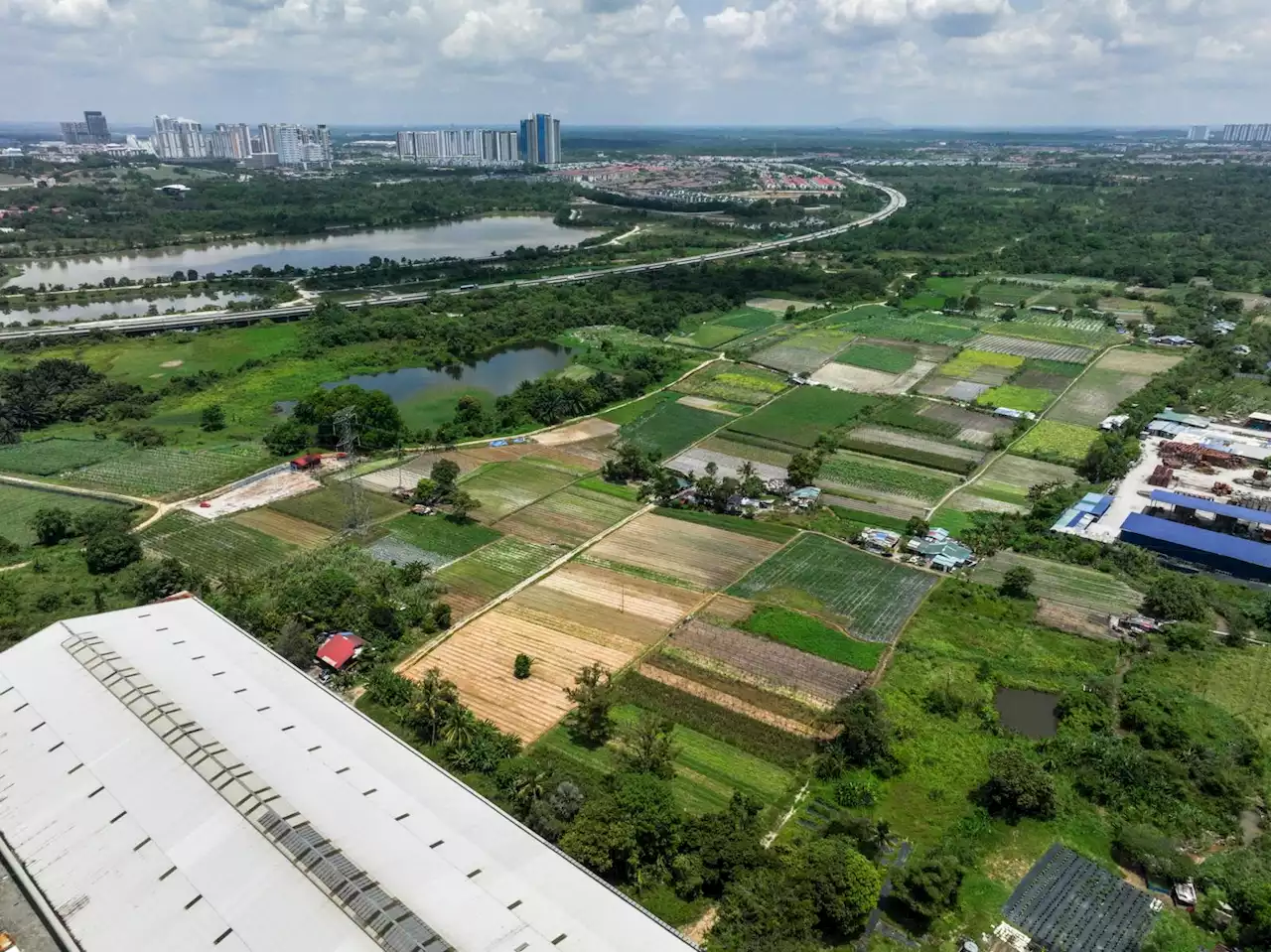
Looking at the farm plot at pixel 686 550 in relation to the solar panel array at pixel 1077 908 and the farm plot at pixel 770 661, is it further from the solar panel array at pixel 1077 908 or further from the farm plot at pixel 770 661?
the solar panel array at pixel 1077 908

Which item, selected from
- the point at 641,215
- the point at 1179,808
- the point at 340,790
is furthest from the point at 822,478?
the point at 641,215

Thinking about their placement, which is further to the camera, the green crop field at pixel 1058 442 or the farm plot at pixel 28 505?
the green crop field at pixel 1058 442

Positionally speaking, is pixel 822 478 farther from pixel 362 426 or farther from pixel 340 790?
pixel 340 790

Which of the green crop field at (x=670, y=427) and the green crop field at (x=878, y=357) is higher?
the green crop field at (x=878, y=357)

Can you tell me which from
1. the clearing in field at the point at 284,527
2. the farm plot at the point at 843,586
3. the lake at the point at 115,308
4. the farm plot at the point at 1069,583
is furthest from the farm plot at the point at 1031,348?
the lake at the point at 115,308

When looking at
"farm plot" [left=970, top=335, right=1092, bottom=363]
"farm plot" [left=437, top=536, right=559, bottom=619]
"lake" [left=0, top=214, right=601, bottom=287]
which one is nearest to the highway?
"lake" [left=0, top=214, right=601, bottom=287]

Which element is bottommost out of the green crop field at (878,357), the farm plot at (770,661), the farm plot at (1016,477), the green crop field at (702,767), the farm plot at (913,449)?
the green crop field at (702,767)

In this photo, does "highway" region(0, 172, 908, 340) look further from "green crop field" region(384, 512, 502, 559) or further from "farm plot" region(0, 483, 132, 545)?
"green crop field" region(384, 512, 502, 559)
